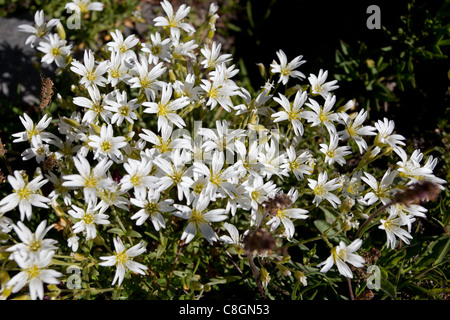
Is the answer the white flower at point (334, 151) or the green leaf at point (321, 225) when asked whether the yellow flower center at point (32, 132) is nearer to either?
the white flower at point (334, 151)

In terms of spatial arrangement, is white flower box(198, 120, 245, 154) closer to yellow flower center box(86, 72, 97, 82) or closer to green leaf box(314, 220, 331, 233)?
yellow flower center box(86, 72, 97, 82)

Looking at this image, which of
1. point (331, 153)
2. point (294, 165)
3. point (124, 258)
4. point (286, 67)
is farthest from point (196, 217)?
point (286, 67)

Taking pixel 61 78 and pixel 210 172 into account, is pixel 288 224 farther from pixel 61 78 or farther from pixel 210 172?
pixel 61 78

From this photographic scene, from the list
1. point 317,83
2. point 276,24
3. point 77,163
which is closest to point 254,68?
point 276,24

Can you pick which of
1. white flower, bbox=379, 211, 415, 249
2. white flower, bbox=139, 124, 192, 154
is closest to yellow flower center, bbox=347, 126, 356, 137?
white flower, bbox=379, 211, 415, 249

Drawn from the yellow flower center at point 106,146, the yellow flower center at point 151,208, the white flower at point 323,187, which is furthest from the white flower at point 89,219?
the white flower at point 323,187
